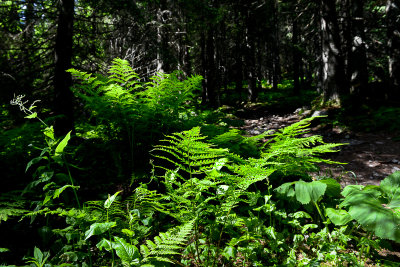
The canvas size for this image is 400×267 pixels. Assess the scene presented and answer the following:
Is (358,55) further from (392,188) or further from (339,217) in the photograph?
(339,217)

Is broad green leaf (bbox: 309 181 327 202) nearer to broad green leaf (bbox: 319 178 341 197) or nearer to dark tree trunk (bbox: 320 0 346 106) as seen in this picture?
broad green leaf (bbox: 319 178 341 197)

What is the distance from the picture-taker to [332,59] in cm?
786

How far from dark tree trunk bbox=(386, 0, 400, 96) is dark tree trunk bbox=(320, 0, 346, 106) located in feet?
8.81

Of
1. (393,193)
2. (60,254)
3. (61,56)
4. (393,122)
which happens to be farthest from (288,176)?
(393,122)

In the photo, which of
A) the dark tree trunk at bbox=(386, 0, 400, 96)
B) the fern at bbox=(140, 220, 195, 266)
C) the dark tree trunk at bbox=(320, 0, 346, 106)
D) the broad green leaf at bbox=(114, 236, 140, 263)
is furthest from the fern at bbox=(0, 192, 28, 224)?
the dark tree trunk at bbox=(386, 0, 400, 96)

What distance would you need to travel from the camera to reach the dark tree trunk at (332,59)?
7.79 metres

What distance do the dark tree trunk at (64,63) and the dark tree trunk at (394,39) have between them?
11.0m

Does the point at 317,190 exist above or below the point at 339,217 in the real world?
above

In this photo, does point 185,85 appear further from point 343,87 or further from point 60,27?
point 343,87

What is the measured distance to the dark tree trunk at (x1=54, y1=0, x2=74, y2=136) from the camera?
12.5 feet

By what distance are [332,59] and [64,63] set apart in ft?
27.5

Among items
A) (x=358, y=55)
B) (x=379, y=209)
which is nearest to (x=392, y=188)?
(x=379, y=209)

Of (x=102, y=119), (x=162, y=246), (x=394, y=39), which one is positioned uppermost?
(x=394, y=39)

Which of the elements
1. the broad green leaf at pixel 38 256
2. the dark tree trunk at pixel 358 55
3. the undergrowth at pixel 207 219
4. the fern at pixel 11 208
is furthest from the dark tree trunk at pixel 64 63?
the dark tree trunk at pixel 358 55
